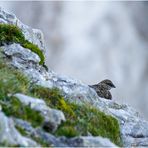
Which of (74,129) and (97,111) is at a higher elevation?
(97,111)

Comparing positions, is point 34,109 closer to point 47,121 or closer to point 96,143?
point 47,121

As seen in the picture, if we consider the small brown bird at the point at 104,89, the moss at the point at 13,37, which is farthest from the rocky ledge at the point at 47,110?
the small brown bird at the point at 104,89

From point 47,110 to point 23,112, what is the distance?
53 centimetres

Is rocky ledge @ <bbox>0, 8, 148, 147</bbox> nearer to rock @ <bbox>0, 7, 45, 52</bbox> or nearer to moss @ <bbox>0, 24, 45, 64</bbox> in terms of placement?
moss @ <bbox>0, 24, 45, 64</bbox>

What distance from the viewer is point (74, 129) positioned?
41.0 feet

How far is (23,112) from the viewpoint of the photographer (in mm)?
11836

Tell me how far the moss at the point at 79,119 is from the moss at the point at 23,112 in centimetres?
52

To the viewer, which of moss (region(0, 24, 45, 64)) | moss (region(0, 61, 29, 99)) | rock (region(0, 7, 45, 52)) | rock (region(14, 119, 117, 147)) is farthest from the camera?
rock (region(0, 7, 45, 52))

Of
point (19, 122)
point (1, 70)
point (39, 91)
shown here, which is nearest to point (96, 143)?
point (19, 122)

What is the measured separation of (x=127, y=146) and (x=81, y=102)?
5.90 feet

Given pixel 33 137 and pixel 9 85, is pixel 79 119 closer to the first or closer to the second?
pixel 9 85

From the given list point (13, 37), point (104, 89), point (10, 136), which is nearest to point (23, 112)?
point (10, 136)

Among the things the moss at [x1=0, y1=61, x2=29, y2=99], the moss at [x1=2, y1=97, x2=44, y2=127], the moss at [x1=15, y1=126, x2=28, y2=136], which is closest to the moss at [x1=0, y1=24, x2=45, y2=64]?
the moss at [x1=0, y1=61, x2=29, y2=99]

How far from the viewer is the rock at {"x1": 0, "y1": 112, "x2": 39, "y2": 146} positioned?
33.8 feet
